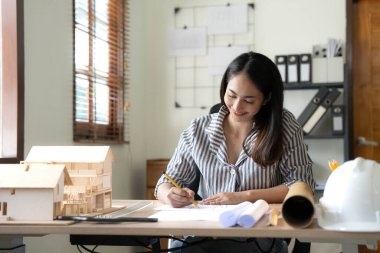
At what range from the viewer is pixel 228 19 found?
381 cm

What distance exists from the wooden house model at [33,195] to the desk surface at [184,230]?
63 millimetres

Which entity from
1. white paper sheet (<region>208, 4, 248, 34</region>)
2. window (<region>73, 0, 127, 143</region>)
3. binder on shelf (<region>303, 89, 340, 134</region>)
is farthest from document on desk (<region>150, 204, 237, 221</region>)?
white paper sheet (<region>208, 4, 248, 34</region>)

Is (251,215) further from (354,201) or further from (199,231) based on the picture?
(354,201)

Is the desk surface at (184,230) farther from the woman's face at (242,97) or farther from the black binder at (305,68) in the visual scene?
the black binder at (305,68)

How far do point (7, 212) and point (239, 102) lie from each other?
2.84 feet

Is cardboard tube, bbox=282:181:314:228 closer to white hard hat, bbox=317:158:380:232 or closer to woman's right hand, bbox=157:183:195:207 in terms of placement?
white hard hat, bbox=317:158:380:232

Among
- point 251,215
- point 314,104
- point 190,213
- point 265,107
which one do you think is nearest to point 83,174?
point 190,213

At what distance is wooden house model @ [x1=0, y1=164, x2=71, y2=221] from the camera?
131 centimetres

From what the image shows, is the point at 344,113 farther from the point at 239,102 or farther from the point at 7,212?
the point at 7,212

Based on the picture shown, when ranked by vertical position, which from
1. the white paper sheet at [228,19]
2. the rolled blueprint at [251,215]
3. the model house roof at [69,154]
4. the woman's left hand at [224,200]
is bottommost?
the woman's left hand at [224,200]

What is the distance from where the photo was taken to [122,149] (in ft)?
11.5

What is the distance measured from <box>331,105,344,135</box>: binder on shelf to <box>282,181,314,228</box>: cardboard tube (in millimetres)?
2415

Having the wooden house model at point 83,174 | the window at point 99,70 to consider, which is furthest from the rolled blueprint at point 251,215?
the window at point 99,70

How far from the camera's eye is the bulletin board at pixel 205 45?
12.4 feet
